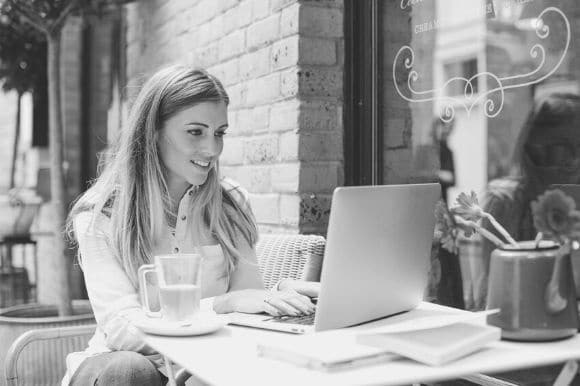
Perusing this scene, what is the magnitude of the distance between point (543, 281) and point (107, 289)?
938mm

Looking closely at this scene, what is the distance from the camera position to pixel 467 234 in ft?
4.80

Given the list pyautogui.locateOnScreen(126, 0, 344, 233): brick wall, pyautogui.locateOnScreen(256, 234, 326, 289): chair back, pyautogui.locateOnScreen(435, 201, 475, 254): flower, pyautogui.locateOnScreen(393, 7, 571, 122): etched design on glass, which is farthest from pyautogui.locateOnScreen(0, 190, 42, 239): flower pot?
pyautogui.locateOnScreen(435, 201, 475, 254): flower

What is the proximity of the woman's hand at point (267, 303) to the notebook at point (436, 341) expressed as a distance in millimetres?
326

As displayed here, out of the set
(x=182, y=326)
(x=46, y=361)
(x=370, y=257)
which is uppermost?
(x=370, y=257)

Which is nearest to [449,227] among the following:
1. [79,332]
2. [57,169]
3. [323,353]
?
[323,353]

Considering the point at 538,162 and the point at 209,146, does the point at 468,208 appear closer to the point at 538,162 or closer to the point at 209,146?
the point at 538,162

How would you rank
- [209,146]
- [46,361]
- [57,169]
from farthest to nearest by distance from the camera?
[57,169] → [46,361] → [209,146]

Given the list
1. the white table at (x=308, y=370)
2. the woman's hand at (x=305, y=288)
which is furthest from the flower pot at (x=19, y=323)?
the white table at (x=308, y=370)

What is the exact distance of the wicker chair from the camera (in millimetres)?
1902

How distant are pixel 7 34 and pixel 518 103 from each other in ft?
9.78

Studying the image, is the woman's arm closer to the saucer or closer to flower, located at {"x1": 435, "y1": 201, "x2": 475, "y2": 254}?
the saucer

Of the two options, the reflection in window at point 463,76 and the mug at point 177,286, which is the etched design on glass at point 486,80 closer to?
the reflection in window at point 463,76

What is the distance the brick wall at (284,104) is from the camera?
8.14 ft

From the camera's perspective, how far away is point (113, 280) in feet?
5.63
